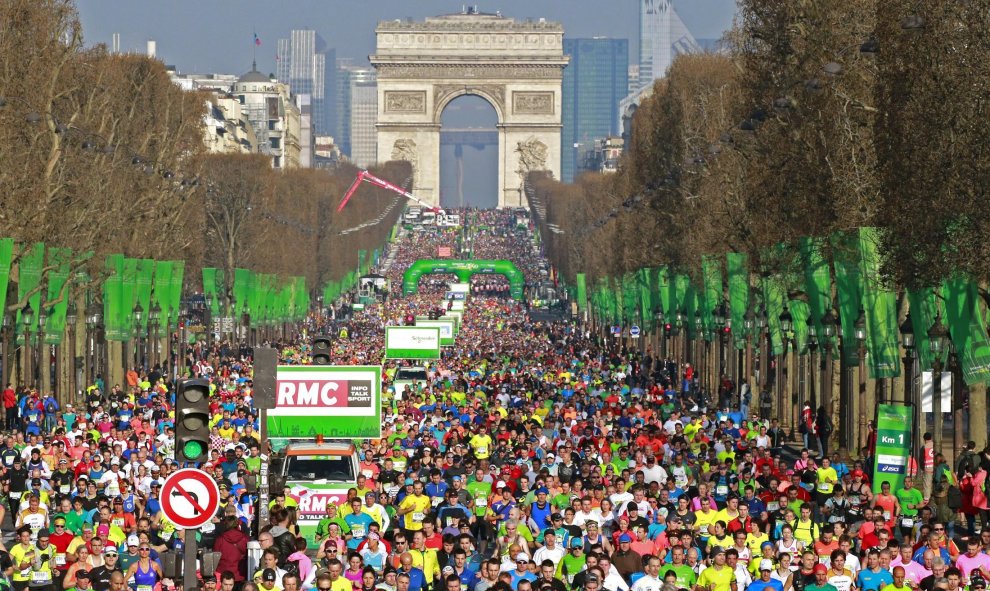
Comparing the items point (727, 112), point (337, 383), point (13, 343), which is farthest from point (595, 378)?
point (337, 383)

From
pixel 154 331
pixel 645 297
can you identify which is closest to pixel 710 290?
pixel 645 297

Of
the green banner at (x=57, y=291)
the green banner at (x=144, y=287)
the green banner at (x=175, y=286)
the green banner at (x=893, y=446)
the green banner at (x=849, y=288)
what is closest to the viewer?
the green banner at (x=893, y=446)

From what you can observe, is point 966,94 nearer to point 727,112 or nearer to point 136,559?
→ point 136,559

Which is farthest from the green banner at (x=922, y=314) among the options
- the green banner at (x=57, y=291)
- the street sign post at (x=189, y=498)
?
the green banner at (x=57, y=291)

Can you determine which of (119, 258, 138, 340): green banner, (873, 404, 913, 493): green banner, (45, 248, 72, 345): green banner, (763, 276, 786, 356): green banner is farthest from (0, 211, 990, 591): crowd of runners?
(119, 258, 138, 340): green banner

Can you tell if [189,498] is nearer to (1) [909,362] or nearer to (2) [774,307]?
(1) [909,362]

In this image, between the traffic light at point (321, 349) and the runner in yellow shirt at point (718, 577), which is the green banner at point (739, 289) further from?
the runner in yellow shirt at point (718, 577)
